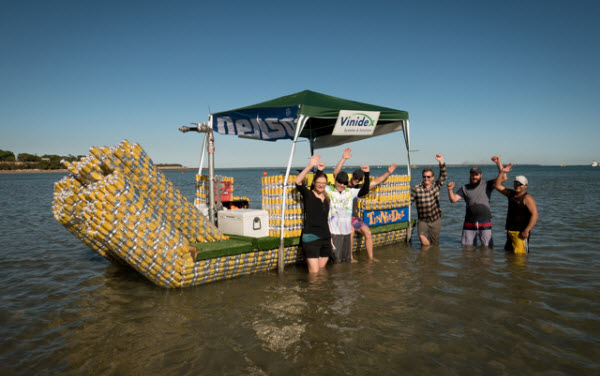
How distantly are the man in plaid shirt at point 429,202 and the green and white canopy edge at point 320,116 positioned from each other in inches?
39.0

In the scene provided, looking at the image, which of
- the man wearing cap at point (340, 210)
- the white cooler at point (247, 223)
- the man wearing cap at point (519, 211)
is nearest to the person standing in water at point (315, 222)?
the man wearing cap at point (340, 210)

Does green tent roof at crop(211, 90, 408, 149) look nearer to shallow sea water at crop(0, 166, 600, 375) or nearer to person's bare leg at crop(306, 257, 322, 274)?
person's bare leg at crop(306, 257, 322, 274)

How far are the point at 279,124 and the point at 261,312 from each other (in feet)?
17.3

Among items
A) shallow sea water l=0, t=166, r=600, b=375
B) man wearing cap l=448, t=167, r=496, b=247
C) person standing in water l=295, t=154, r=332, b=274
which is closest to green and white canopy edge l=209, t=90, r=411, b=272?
person standing in water l=295, t=154, r=332, b=274

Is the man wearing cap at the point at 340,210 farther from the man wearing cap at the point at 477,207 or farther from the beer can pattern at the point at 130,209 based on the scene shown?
the beer can pattern at the point at 130,209

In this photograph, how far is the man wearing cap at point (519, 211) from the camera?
784cm

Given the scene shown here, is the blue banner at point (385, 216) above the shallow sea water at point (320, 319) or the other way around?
above

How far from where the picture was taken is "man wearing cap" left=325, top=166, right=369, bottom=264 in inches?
312

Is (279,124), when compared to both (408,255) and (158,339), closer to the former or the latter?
(408,255)

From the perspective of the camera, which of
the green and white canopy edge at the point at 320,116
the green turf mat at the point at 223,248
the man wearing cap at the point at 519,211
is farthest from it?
the man wearing cap at the point at 519,211

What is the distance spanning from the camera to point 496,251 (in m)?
9.30

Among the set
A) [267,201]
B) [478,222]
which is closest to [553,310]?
[478,222]

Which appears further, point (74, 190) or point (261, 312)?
point (74, 190)

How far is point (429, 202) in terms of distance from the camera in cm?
934
